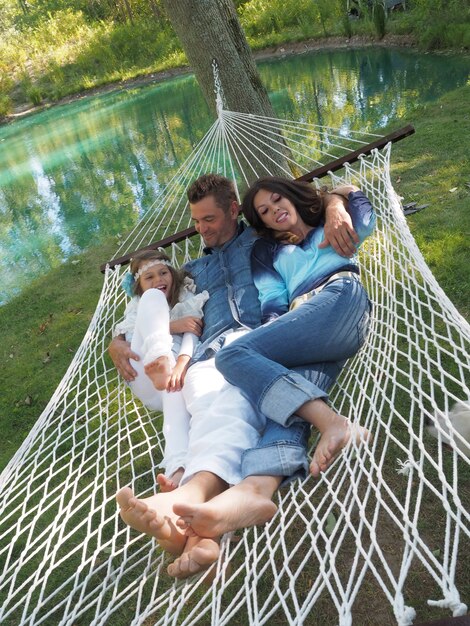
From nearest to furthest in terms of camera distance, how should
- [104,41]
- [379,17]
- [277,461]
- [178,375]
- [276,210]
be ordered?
[277,461]
[178,375]
[276,210]
[379,17]
[104,41]

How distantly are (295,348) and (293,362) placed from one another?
0.13ft

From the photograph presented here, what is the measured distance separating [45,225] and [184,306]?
438 cm

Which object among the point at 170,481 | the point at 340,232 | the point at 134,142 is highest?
the point at 340,232

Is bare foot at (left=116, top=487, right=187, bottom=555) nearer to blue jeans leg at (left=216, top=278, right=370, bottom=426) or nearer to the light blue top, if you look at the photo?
blue jeans leg at (left=216, top=278, right=370, bottom=426)

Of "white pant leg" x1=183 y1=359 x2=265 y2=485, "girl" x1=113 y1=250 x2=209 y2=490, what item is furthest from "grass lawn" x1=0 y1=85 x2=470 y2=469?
"white pant leg" x1=183 y1=359 x2=265 y2=485

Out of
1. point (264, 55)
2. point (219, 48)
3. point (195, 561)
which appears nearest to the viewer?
point (195, 561)

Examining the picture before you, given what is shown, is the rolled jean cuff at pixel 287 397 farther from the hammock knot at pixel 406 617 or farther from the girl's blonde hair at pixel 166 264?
the girl's blonde hair at pixel 166 264

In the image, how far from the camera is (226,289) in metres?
1.74

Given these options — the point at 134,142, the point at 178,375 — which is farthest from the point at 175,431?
the point at 134,142

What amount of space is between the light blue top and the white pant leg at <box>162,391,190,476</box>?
0.36m

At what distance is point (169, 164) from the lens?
6336 mm

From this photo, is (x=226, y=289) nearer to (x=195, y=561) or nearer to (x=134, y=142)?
(x=195, y=561)

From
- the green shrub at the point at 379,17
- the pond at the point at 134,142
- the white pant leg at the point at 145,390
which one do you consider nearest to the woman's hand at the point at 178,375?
the white pant leg at the point at 145,390

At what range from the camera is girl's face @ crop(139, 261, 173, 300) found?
177cm
